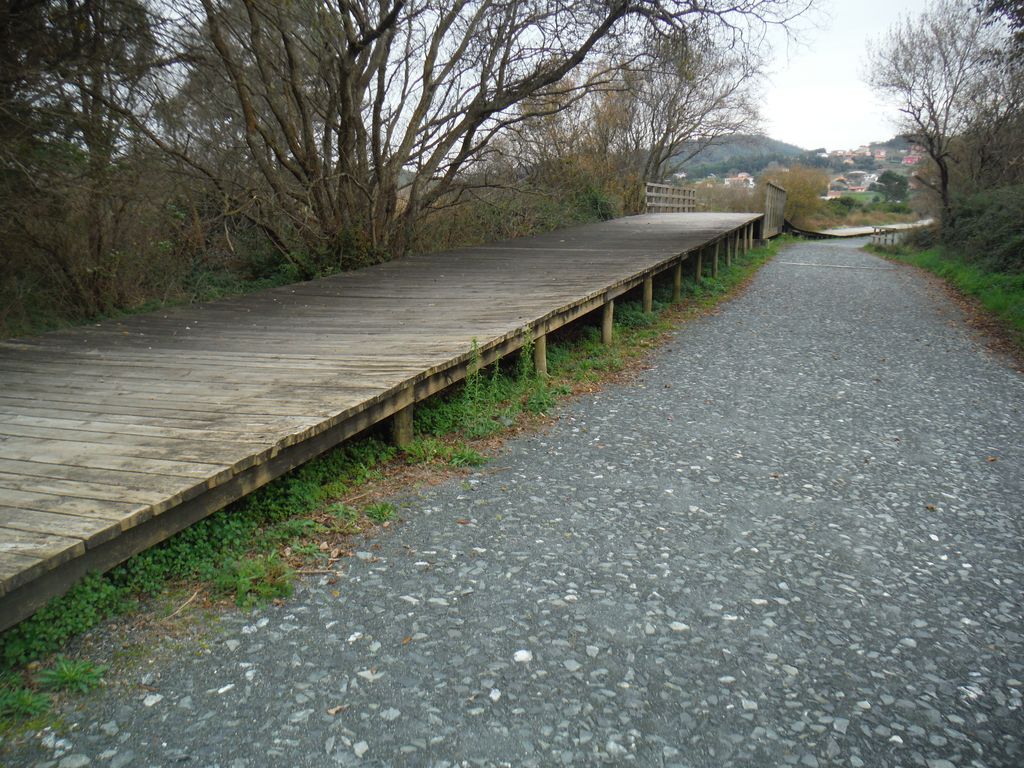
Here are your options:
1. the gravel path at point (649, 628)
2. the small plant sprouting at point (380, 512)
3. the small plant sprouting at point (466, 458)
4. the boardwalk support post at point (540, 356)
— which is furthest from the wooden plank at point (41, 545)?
the boardwalk support post at point (540, 356)

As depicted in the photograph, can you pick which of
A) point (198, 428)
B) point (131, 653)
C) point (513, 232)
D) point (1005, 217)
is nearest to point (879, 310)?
point (1005, 217)

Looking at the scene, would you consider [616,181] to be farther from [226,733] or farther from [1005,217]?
[226,733]

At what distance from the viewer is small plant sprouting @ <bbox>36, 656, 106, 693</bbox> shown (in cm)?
236

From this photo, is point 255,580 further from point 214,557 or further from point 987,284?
point 987,284

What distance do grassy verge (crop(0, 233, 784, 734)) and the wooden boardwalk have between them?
0.20 m

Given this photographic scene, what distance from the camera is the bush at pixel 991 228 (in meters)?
13.2

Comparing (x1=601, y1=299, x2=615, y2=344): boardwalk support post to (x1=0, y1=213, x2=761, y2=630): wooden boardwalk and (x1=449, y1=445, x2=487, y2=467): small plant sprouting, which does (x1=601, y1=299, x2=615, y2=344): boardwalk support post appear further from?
(x1=449, y1=445, x2=487, y2=467): small plant sprouting

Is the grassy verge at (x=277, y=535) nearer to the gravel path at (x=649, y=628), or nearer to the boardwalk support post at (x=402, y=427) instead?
the boardwalk support post at (x=402, y=427)

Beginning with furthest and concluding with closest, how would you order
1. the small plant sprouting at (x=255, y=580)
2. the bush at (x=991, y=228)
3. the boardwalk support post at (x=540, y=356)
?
the bush at (x=991, y=228)
the boardwalk support post at (x=540, y=356)
the small plant sprouting at (x=255, y=580)

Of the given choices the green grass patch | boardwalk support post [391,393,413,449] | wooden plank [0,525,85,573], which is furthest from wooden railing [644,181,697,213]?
wooden plank [0,525,85,573]

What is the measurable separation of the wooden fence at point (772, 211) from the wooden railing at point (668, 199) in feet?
8.61

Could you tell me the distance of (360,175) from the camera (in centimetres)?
1027

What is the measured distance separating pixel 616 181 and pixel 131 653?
63.1ft

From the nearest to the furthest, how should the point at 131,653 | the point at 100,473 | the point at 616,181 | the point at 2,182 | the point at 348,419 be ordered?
the point at 131,653 → the point at 100,473 → the point at 348,419 → the point at 2,182 → the point at 616,181
